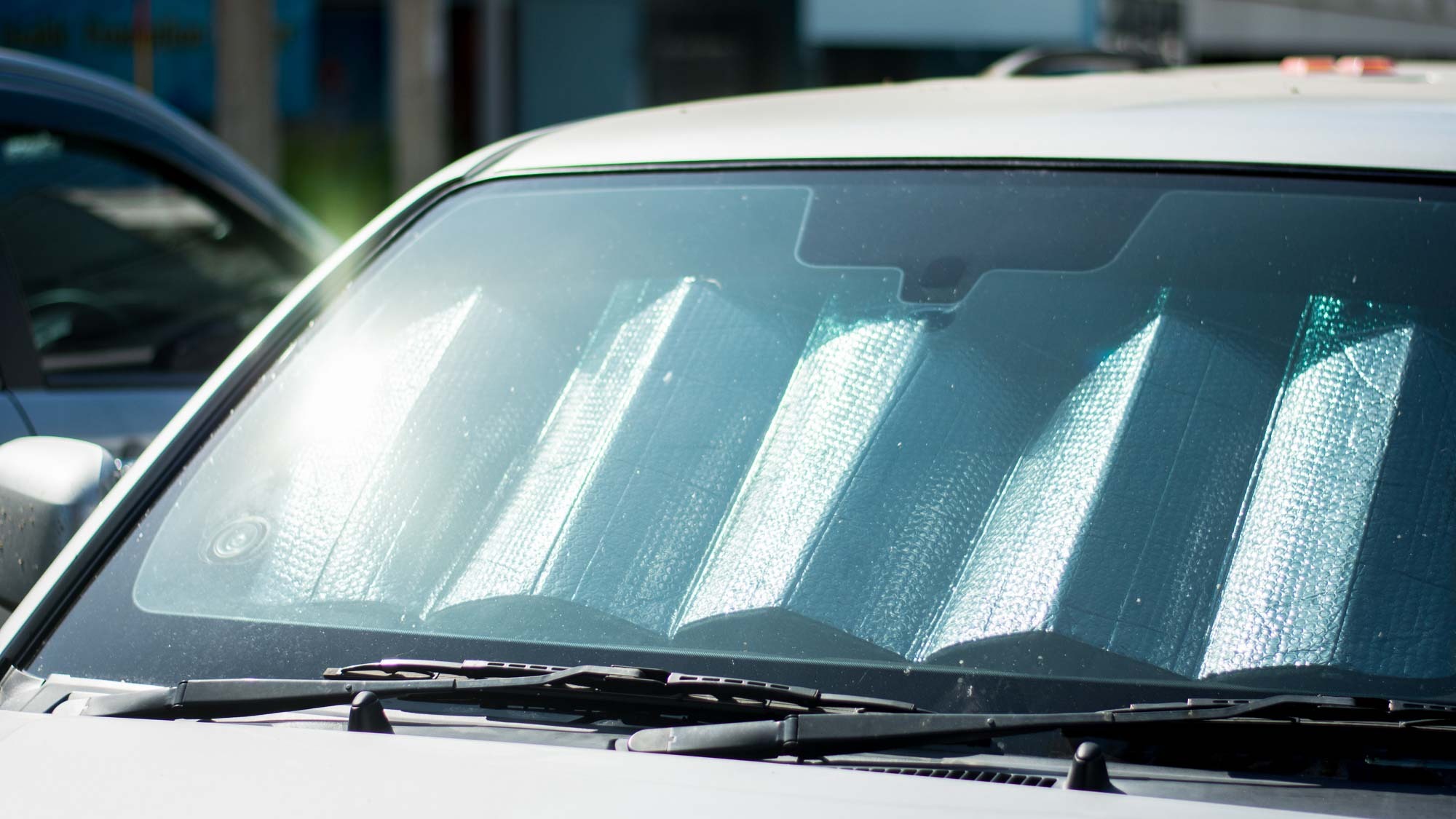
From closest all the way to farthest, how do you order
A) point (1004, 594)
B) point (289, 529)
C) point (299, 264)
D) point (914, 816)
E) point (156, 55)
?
point (914, 816)
point (1004, 594)
point (289, 529)
point (299, 264)
point (156, 55)

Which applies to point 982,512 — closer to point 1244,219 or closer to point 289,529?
point 1244,219

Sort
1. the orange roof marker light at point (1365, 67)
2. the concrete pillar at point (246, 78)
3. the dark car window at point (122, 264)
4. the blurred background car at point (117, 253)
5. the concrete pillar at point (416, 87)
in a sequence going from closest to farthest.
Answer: the orange roof marker light at point (1365, 67)
the blurred background car at point (117, 253)
the dark car window at point (122, 264)
the concrete pillar at point (246, 78)
the concrete pillar at point (416, 87)

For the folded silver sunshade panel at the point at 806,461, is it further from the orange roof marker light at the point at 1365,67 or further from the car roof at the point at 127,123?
the car roof at the point at 127,123

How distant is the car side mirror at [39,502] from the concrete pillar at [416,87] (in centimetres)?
1246

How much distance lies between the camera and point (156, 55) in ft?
43.8

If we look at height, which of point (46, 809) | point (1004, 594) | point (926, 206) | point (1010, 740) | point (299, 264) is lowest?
point (46, 809)

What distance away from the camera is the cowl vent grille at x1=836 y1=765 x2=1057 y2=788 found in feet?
4.58

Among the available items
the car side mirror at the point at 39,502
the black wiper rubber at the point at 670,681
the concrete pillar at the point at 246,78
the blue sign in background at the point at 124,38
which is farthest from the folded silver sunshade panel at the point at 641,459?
the blue sign in background at the point at 124,38

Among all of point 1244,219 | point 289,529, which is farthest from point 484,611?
point 1244,219

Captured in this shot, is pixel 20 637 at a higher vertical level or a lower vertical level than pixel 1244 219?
lower

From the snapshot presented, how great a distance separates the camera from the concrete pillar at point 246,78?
13336mm

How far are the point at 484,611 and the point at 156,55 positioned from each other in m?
12.9

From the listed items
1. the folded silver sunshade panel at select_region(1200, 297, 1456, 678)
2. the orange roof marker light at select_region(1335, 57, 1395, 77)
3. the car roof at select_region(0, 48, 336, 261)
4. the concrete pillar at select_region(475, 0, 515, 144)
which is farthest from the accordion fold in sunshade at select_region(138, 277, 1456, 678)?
the concrete pillar at select_region(475, 0, 515, 144)

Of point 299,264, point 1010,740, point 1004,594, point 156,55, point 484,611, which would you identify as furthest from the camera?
point 156,55
